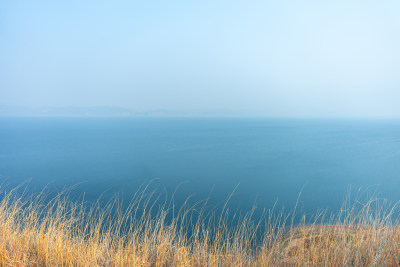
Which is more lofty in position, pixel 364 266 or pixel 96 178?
pixel 364 266

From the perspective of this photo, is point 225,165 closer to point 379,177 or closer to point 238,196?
point 238,196

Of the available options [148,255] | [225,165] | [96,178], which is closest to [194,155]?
[225,165]

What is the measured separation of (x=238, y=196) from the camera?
619 inches

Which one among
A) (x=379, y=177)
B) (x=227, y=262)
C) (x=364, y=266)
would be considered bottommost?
(x=379, y=177)

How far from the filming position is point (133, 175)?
2112 centimetres

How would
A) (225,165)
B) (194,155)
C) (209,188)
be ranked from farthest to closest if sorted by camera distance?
(194,155) < (225,165) < (209,188)

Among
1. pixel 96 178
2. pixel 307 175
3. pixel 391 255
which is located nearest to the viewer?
pixel 391 255

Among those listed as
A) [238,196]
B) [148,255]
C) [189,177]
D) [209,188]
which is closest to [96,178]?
[189,177]

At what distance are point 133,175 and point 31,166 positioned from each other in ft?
36.8

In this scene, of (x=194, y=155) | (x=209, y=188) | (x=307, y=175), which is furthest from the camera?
(x=194, y=155)

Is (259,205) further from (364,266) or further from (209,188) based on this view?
(364,266)

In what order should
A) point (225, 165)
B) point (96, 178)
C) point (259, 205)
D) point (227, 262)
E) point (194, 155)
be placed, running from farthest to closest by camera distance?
point (194, 155)
point (225, 165)
point (96, 178)
point (259, 205)
point (227, 262)

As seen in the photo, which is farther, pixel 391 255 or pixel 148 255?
pixel 148 255

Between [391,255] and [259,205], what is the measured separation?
39.8ft
